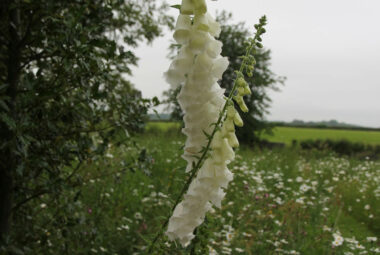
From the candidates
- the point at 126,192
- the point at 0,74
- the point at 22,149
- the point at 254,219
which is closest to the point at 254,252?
the point at 254,219

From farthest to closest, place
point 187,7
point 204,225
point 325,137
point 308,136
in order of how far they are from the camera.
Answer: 1. point 308,136
2. point 325,137
3. point 204,225
4. point 187,7

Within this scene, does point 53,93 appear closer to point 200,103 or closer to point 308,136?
point 200,103

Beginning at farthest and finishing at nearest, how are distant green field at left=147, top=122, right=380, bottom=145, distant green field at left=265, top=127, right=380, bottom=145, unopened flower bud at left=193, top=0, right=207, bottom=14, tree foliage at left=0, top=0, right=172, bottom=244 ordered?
distant green field at left=265, top=127, right=380, bottom=145
distant green field at left=147, top=122, right=380, bottom=145
tree foliage at left=0, top=0, right=172, bottom=244
unopened flower bud at left=193, top=0, right=207, bottom=14

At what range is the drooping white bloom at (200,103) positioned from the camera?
0.89 metres

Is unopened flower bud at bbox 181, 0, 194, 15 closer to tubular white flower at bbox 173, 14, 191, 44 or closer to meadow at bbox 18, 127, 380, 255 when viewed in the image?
tubular white flower at bbox 173, 14, 191, 44

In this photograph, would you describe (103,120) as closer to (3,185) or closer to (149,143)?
(3,185)

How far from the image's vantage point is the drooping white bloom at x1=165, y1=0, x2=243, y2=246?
35.1 inches

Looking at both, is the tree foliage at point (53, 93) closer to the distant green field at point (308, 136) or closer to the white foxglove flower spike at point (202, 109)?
the white foxglove flower spike at point (202, 109)

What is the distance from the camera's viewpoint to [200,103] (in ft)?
2.93

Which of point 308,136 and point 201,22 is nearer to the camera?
point 201,22

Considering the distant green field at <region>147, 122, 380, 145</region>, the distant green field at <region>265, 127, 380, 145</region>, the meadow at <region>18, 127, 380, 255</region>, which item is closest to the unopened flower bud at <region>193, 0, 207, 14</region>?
the meadow at <region>18, 127, 380, 255</region>

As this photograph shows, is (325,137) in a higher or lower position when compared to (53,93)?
higher

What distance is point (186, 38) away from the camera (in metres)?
0.92

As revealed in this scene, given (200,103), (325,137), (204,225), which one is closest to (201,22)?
(200,103)
